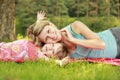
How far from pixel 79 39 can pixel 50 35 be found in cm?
42

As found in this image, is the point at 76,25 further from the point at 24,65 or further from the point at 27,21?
the point at 27,21

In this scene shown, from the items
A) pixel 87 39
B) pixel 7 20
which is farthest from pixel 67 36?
pixel 7 20

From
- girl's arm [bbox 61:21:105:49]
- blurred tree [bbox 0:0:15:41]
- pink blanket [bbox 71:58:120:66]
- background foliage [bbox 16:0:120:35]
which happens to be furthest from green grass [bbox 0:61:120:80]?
background foliage [bbox 16:0:120:35]

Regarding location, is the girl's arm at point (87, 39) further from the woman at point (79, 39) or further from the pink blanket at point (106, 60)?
the pink blanket at point (106, 60)

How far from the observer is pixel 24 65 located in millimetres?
5477

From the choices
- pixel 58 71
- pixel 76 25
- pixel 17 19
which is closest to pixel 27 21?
pixel 17 19

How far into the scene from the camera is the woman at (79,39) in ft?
20.0

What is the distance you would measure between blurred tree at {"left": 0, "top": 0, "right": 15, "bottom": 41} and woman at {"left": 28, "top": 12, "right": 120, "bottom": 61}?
13.3 feet

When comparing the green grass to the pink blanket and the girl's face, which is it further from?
the girl's face

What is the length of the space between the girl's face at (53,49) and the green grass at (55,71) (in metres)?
0.39

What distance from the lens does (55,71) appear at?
195 inches

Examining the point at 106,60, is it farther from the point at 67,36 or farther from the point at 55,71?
the point at 55,71

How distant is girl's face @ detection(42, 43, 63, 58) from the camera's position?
19.8ft

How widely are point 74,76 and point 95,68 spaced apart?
0.78 metres
